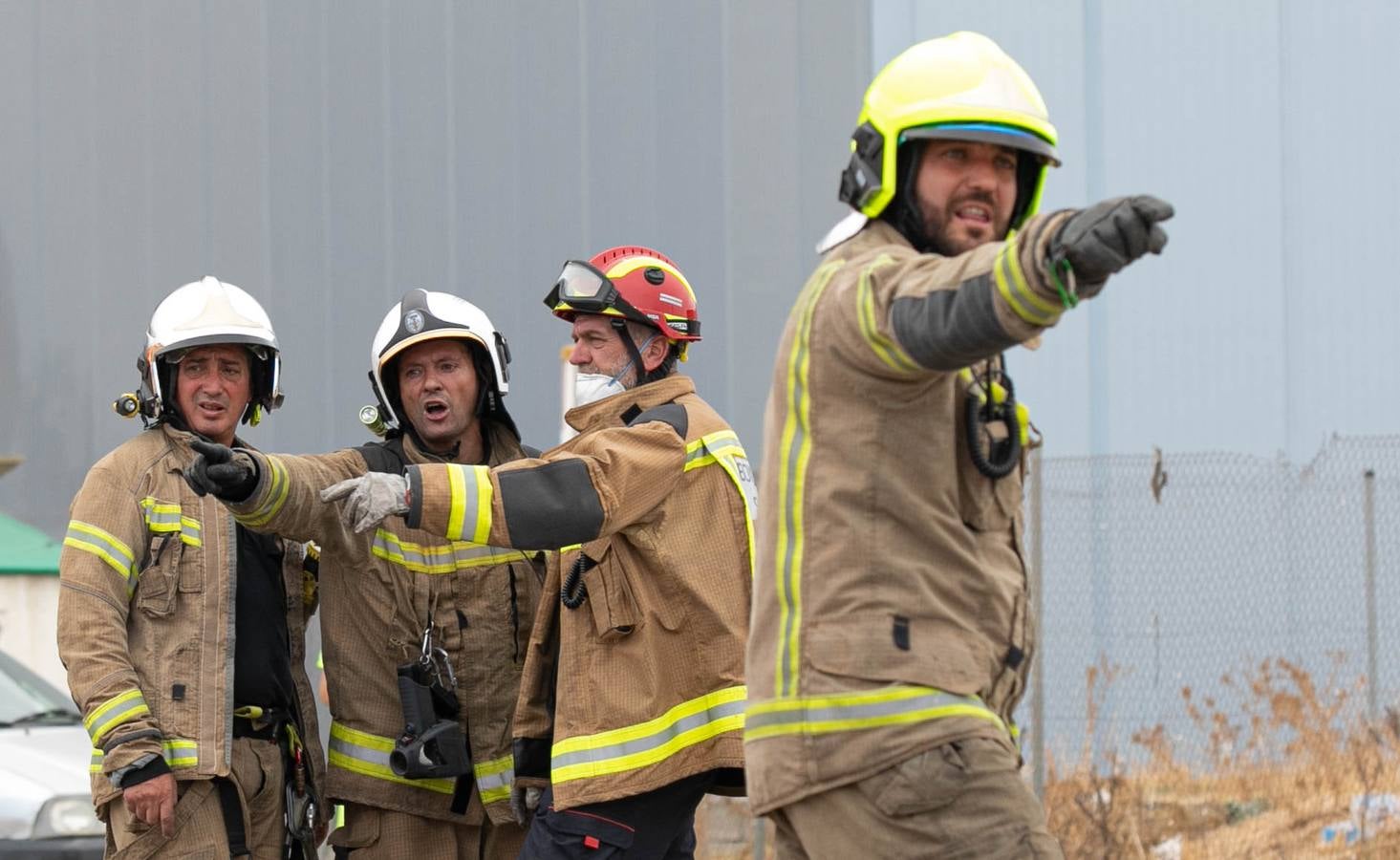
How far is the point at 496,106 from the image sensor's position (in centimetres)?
972

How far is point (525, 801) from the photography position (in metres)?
4.45

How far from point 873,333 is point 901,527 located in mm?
342

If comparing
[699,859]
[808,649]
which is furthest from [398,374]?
[699,859]

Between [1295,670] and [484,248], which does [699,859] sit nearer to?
[1295,670]

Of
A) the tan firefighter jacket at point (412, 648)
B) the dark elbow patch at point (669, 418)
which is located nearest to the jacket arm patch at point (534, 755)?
the tan firefighter jacket at point (412, 648)

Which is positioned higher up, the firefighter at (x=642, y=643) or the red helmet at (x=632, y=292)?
the red helmet at (x=632, y=292)

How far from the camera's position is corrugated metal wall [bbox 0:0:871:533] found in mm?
9492

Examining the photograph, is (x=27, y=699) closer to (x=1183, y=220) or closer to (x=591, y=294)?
(x=591, y=294)

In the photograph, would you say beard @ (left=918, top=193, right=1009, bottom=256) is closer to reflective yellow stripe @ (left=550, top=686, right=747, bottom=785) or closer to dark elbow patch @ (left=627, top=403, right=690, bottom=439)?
dark elbow patch @ (left=627, top=403, right=690, bottom=439)

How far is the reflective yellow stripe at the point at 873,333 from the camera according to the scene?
9.07 feet

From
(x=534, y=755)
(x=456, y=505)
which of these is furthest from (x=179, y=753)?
(x=456, y=505)

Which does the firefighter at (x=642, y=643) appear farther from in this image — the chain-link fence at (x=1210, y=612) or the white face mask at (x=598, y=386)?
the chain-link fence at (x=1210, y=612)

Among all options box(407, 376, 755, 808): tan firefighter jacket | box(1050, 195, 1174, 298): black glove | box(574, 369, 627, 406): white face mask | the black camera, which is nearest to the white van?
the black camera

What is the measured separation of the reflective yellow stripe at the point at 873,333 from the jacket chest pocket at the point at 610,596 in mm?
1500
